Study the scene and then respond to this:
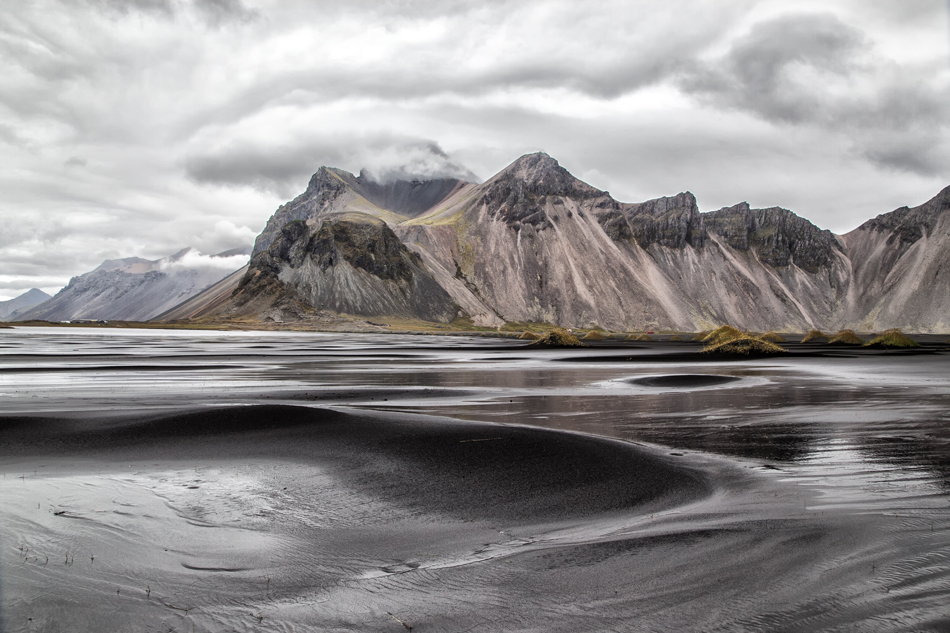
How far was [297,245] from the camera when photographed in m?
194

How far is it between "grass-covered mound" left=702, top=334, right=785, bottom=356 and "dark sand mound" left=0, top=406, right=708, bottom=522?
4278 cm

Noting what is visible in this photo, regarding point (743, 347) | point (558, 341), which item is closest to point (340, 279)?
point (558, 341)

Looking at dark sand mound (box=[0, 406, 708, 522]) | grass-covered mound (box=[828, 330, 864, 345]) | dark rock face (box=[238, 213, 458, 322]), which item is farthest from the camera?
dark rock face (box=[238, 213, 458, 322])

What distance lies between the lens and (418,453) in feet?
34.4

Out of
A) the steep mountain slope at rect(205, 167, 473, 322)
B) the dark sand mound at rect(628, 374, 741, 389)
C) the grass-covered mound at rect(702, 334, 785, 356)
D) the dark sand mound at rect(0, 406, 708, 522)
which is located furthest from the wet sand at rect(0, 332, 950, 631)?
the steep mountain slope at rect(205, 167, 473, 322)

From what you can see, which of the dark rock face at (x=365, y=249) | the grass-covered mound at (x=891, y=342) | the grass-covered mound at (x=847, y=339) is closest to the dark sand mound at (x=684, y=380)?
the grass-covered mound at (x=891, y=342)

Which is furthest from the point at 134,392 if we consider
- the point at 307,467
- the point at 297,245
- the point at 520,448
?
the point at 297,245

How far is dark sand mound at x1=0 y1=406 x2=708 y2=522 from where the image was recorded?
25.9 ft

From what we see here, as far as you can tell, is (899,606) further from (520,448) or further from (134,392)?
(134,392)

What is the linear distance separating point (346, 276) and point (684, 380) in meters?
160

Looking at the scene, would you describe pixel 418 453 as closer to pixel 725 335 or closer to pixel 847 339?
pixel 725 335

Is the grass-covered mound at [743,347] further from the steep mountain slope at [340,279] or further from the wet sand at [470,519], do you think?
the steep mountain slope at [340,279]

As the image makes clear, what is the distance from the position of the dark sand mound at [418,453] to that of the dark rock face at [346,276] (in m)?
154

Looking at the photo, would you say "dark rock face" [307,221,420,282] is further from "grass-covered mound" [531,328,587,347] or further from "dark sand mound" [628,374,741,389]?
"dark sand mound" [628,374,741,389]
